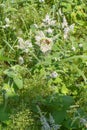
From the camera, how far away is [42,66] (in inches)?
117

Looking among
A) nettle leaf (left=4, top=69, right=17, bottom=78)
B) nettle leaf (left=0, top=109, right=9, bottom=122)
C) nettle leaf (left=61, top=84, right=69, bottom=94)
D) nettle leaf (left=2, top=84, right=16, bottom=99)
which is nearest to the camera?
nettle leaf (left=0, top=109, right=9, bottom=122)

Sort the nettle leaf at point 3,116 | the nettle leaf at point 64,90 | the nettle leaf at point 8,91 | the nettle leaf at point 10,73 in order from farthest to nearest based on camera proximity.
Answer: the nettle leaf at point 64,90
the nettle leaf at point 10,73
the nettle leaf at point 8,91
the nettle leaf at point 3,116

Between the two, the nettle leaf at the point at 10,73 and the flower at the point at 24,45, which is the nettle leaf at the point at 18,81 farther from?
the flower at the point at 24,45

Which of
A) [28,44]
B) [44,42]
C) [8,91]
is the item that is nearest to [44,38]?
[44,42]

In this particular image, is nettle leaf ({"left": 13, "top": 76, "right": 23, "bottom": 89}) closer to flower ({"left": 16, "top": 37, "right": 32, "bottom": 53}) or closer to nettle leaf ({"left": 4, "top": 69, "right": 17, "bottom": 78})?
nettle leaf ({"left": 4, "top": 69, "right": 17, "bottom": 78})

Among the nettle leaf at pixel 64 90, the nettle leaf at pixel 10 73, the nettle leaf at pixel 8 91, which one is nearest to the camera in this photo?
the nettle leaf at pixel 8 91

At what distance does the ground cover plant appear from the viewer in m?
2.56

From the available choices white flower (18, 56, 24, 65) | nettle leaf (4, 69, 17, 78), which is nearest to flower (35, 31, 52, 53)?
white flower (18, 56, 24, 65)

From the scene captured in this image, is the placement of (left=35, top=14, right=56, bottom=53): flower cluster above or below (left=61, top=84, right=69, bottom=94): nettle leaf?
above

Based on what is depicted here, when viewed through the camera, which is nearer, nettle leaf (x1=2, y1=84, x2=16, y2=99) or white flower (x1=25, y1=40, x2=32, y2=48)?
nettle leaf (x1=2, y1=84, x2=16, y2=99)

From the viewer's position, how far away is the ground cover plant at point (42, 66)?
256 centimetres

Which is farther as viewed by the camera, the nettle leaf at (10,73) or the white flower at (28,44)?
the white flower at (28,44)

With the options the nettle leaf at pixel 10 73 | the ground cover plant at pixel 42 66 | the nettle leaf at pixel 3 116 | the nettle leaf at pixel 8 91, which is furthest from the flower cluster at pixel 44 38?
the nettle leaf at pixel 3 116

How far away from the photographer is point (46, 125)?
96.2 inches
